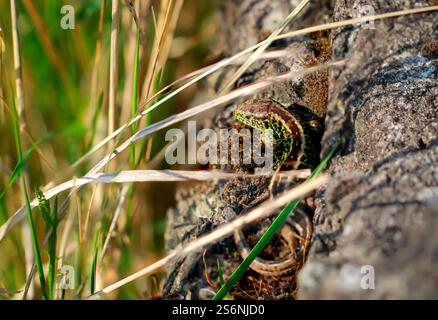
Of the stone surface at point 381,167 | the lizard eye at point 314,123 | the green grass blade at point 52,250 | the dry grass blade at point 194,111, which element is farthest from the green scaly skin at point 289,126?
the green grass blade at point 52,250

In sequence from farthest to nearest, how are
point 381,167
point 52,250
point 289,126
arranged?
1. point 289,126
2. point 52,250
3. point 381,167

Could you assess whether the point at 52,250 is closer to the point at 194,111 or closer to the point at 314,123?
the point at 194,111

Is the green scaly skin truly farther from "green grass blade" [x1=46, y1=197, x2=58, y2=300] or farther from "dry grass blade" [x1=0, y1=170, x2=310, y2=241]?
"green grass blade" [x1=46, y1=197, x2=58, y2=300]

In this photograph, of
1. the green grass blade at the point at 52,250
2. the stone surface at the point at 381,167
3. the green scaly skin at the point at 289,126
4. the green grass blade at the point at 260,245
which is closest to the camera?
the stone surface at the point at 381,167

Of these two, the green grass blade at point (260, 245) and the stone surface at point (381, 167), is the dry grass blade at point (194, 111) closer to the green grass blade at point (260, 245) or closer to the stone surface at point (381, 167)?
the stone surface at point (381, 167)

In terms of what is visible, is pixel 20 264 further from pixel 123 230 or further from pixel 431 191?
pixel 431 191

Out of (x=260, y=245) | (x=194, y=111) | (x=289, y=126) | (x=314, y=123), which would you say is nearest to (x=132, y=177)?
(x=194, y=111)

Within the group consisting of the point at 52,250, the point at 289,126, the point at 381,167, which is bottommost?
the point at 52,250

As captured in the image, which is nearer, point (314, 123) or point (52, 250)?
point (52, 250)

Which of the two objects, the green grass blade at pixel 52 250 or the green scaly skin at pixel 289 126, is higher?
the green scaly skin at pixel 289 126
